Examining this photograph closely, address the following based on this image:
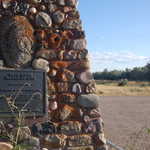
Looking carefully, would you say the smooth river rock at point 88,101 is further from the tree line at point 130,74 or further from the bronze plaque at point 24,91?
the tree line at point 130,74

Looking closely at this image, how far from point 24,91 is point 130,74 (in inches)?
3134

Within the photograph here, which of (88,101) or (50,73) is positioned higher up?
(50,73)

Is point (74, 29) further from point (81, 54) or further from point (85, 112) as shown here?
point (85, 112)

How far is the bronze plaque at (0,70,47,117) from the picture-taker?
5.58 m

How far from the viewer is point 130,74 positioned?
84.2 metres

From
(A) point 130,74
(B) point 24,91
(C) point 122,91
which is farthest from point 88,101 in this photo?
(A) point 130,74

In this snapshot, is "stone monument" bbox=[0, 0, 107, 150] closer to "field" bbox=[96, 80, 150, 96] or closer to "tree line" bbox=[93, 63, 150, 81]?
"field" bbox=[96, 80, 150, 96]

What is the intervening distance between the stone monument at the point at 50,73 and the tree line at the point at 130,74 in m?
72.4

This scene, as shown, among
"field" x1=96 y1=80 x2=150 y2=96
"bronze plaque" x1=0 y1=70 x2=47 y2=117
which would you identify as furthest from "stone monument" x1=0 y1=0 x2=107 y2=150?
"field" x1=96 y1=80 x2=150 y2=96

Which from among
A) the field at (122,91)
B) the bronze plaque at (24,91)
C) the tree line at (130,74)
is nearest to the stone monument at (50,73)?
the bronze plaque at (24,91)

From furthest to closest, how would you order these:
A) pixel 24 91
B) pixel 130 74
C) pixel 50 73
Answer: pixel 130 74, pixel 50 73, pixel 24 91

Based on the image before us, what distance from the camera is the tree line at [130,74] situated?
7839 cm

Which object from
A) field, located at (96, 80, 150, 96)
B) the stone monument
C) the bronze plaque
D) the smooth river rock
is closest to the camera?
the bronze plaque

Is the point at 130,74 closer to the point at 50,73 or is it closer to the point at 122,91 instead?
the point at 122,91
